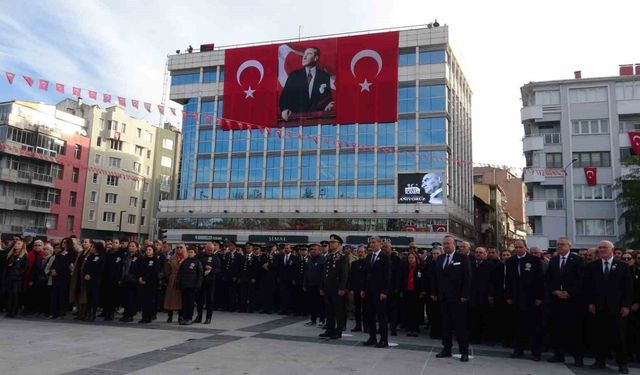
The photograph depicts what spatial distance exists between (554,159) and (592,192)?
403cm

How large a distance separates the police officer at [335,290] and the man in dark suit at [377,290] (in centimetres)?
50

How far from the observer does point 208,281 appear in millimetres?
13008

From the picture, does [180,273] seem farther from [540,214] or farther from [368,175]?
[368,175]

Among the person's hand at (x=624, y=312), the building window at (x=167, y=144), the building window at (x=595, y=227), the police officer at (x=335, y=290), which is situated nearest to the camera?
the person's hand at (x=624, y=312)

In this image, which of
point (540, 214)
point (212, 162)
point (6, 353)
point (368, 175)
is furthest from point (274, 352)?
point (212, 162)

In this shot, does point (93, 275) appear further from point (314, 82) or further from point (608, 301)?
point (314, 82)

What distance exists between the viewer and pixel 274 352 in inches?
359

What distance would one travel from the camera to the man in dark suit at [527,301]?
9.77 m

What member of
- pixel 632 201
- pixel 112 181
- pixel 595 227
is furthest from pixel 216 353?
pixel 112 181

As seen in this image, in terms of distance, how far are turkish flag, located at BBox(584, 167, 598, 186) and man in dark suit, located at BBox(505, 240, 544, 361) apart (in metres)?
36.7

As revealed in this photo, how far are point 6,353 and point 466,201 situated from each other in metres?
59.4

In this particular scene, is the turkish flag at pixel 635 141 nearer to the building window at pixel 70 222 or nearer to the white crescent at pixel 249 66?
the white crescent at pixel 249 66

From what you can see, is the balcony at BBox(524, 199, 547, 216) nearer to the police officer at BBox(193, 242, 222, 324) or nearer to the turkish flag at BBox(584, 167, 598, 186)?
the turkish flag at BBox(584, 167, 598, 186)

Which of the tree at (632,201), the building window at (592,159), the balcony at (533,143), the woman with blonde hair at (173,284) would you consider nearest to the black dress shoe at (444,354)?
the woman with blonde hair at (173,284)
